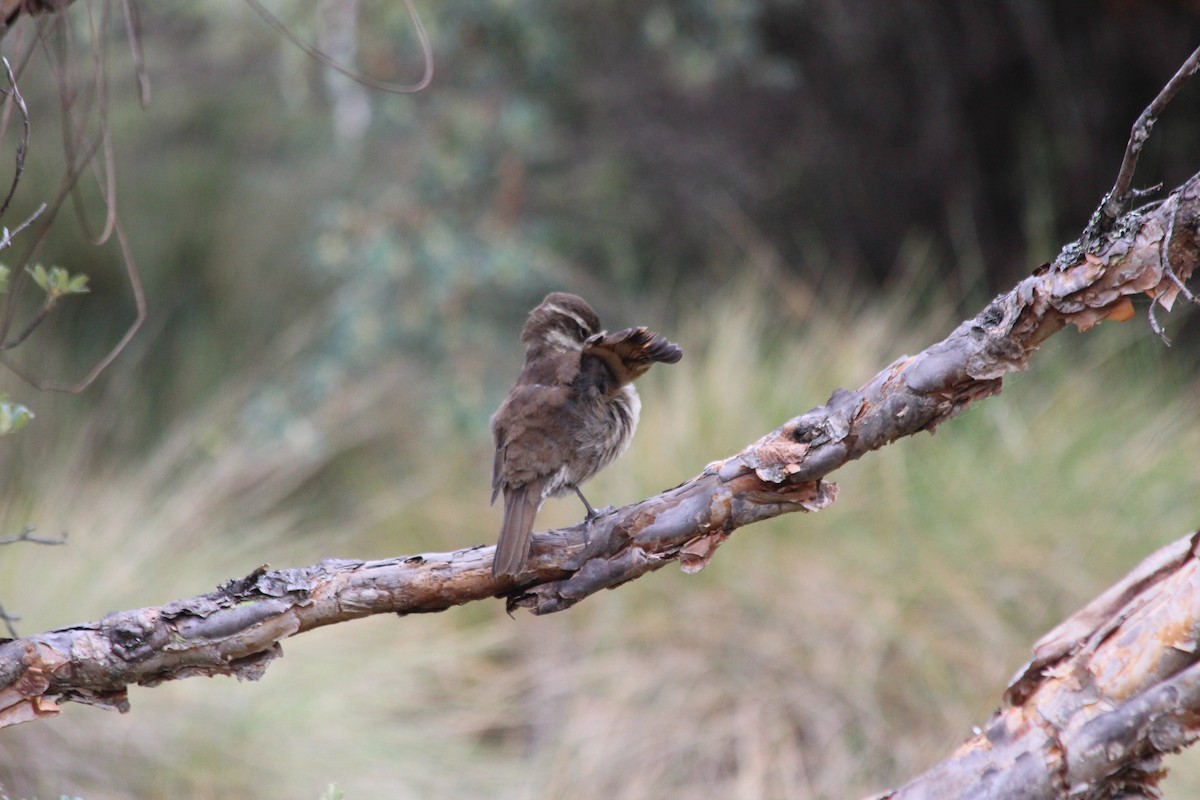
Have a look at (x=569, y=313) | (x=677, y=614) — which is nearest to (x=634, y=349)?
(x=569, y=313)

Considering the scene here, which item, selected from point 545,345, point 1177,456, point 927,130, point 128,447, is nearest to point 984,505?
point 1177,456

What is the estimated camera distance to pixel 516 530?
2619mm

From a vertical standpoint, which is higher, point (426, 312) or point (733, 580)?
point (426, 312)

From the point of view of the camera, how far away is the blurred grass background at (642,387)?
4.98 m

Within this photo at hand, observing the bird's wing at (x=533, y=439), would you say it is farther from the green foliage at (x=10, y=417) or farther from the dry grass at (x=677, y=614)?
the dry grass at (x=677, y=614)

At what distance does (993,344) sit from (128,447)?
666 cm

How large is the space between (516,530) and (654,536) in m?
0.39

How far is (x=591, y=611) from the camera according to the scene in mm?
5719

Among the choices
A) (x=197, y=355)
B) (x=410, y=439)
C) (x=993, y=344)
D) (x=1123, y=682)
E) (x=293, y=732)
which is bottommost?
(x=1123, y=682)

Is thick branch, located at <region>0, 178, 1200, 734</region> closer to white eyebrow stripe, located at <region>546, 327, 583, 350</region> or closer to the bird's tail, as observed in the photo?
the bird's tail

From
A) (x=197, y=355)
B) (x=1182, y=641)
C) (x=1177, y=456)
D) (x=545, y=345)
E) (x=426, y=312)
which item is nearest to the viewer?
(x=1182, y=641)

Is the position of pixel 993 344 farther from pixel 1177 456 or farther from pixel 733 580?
pixel 1177 456

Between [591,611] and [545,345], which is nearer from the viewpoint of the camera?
[545,345]

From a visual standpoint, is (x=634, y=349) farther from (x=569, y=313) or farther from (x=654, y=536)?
(x=569, y=313)
